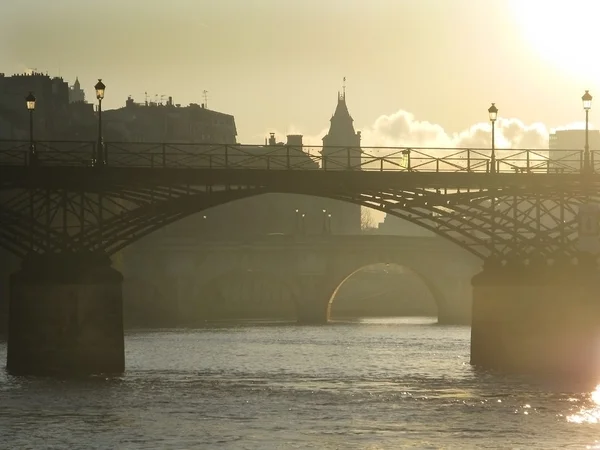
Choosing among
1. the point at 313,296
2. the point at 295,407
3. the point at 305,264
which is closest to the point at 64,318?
the point at 295,407

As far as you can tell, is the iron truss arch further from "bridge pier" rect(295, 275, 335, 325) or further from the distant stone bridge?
"bridge pier" rect(295, 275, 335, 325)

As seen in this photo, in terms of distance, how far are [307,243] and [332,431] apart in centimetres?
11366

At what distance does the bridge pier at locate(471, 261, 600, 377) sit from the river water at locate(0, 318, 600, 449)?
2.26 meters

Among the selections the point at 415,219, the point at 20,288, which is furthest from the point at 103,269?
the point at 415,219

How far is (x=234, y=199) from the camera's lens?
283 ft

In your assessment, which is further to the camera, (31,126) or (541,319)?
(541,319)

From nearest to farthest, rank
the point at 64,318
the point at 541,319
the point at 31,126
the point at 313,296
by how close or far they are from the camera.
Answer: the point at 64,318 → the point at 31,126 → the point at 541,319 → the point at 313,296

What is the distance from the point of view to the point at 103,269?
8300cm

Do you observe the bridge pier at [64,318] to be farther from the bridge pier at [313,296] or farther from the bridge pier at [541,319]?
the bridge pier at [313,296]

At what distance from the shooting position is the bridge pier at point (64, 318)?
81.3 m

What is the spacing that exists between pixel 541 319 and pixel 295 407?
22.8 m

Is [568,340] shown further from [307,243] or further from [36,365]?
[307,243]

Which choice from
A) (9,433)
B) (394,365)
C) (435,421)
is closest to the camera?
(9,433)

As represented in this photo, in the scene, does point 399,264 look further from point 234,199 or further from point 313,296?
point 234,199
